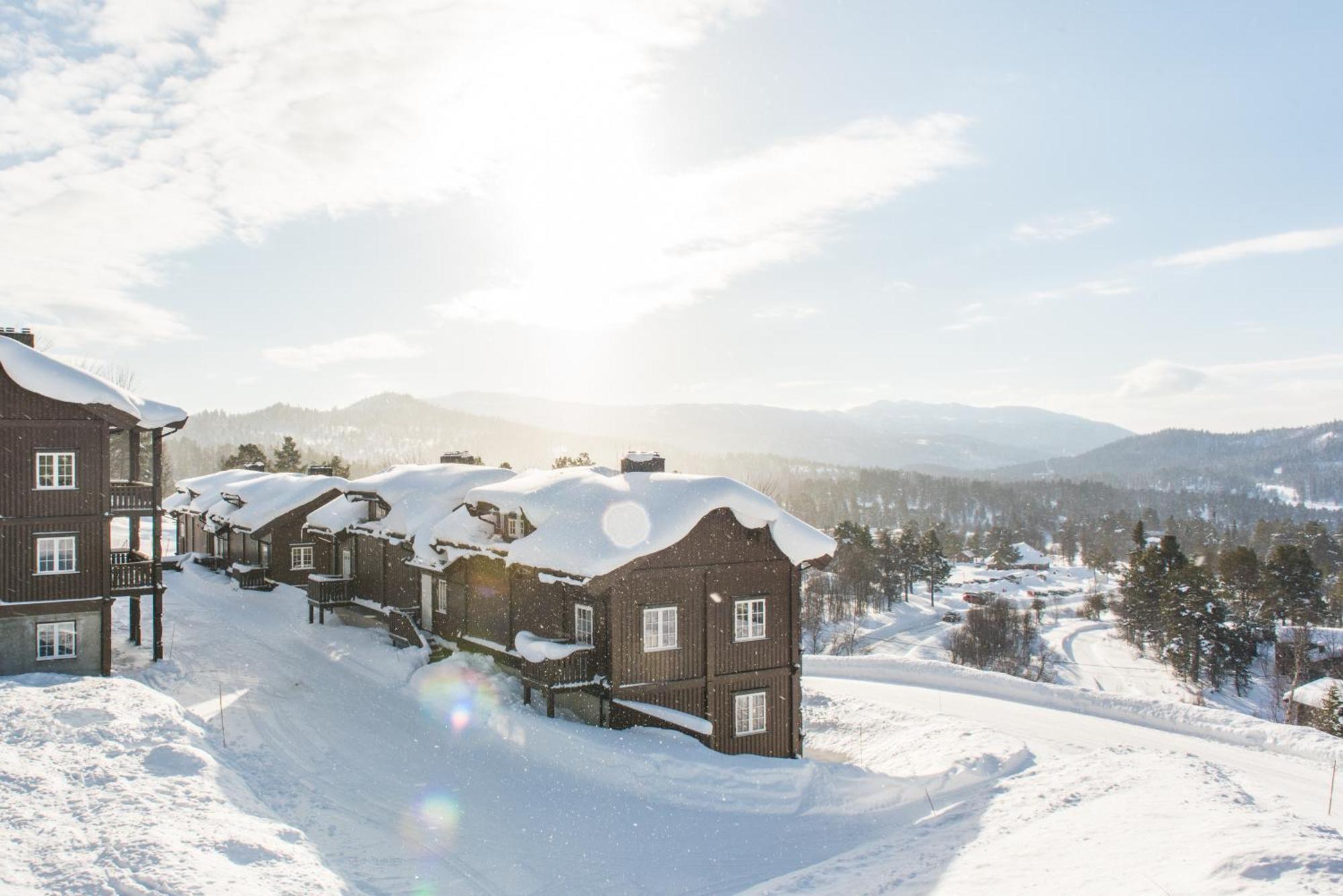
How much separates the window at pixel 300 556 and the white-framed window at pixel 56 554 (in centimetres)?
1457

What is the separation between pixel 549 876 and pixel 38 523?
62.9 feet

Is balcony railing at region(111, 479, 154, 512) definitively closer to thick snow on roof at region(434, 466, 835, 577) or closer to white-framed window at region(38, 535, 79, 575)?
white-framed window at region(38, 535, 79, 575)

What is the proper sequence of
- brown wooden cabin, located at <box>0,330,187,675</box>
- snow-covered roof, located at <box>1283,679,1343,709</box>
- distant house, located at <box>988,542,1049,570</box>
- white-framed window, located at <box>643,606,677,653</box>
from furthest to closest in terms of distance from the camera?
distant house, located at <box>988,542,1049,570</box> < snow-covered roof, located at <box>1283,679,1343,709</box> < brown wooden cabin, located at <box>0,330,187,675</box> < white-framed window, located at <box>643,606,677,653</box>

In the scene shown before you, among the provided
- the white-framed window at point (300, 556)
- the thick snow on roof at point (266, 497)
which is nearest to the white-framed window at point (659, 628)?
the thick snow on roof at point (266, 497)

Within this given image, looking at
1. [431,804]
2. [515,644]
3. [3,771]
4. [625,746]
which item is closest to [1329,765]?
[625,746]

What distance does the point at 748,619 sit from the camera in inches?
889

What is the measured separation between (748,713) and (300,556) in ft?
82.1

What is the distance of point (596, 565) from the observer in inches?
781

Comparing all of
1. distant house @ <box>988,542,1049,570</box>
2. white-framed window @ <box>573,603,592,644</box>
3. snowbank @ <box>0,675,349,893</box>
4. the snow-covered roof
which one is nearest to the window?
snowbank @ <box>0,675,349,893</box>

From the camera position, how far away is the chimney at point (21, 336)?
24.0m

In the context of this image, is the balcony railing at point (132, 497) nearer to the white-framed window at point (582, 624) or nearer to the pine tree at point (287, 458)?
the white-framed window at point (582, 624)

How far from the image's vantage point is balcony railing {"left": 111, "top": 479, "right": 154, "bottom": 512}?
25.4 m

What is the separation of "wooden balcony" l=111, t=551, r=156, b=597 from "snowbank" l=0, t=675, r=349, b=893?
703cm

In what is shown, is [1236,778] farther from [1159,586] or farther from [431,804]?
[1159,586]
